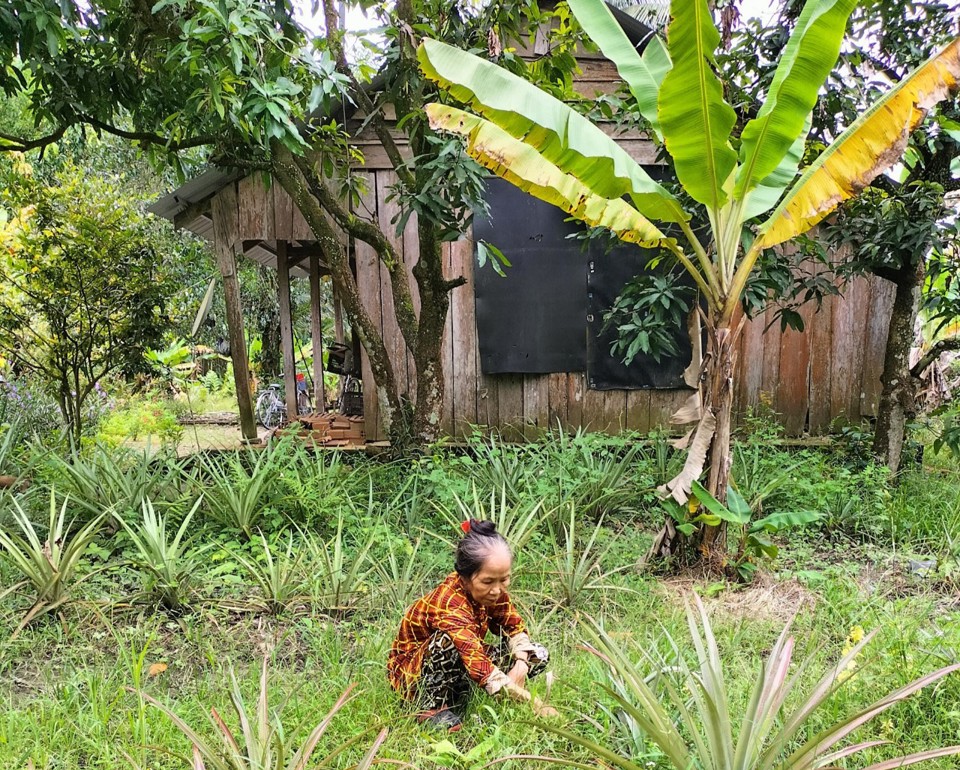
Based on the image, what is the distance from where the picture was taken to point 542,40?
18.9 ft

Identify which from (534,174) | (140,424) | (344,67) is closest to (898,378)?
(534,174)

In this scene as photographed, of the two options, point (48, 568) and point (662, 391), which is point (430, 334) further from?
point (48, 568)

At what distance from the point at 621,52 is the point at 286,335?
491 cm

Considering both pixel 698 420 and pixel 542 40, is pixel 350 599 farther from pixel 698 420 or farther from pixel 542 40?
pixel 542 40

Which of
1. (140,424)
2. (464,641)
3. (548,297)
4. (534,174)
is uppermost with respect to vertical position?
(534,174)

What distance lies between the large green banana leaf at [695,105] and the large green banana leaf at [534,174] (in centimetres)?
33

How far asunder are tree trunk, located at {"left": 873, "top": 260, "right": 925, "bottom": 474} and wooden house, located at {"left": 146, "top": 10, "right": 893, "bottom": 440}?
41.4 inches

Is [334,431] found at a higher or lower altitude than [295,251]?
lower

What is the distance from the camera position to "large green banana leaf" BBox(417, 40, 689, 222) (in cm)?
283

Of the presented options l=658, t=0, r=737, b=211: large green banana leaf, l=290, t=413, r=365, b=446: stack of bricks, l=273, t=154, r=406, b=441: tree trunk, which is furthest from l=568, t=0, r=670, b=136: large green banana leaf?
l=290, t=413, r=365, b=446: stack of bricks

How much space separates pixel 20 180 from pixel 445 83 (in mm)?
4578

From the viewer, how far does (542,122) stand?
9.18 ft

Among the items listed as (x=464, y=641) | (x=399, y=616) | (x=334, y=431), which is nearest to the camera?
(x=464, y=641)

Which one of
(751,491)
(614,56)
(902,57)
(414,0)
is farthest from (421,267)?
(902,57)
